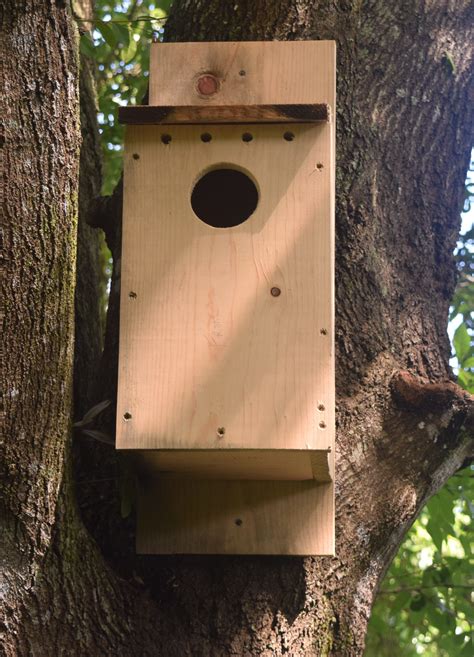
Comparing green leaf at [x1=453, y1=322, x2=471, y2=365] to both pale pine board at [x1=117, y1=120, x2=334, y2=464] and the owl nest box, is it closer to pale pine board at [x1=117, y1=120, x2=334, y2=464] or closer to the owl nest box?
the owl nest box

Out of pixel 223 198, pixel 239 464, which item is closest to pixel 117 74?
pixel 223 198

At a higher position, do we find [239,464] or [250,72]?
[250,72]

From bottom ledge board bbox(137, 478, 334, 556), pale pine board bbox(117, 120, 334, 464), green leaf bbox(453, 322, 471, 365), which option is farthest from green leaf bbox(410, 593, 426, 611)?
pale pine board bbox(117, 120, 334, 464)

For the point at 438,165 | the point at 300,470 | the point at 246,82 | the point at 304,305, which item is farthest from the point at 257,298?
the point at 438,165

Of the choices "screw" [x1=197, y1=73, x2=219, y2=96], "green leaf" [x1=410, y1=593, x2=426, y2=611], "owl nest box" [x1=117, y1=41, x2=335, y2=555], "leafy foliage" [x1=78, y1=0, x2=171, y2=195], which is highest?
"leafy foliage" [x1=78, y1=0, x2=171, y2=195]

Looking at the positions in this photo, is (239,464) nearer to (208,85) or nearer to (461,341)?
(208,85)

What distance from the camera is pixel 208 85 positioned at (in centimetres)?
239

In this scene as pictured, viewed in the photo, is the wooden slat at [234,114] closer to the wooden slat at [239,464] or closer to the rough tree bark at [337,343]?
the rough tree bark at [337,343]

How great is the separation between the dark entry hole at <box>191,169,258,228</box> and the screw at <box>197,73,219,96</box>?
25cm

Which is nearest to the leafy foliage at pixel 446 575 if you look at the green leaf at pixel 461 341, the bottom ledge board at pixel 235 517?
the green leaf at pixel 461 341

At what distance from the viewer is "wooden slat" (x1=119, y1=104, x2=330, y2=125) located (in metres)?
2.23

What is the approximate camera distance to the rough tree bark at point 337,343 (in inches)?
74.6

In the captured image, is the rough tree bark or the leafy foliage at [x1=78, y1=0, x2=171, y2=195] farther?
the leafy foliage at [x1=78, y1=0, x2=171, y2=195]

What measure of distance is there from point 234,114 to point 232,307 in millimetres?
440
